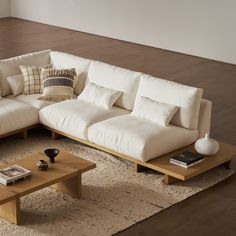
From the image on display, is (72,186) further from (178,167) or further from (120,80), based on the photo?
(120,80)

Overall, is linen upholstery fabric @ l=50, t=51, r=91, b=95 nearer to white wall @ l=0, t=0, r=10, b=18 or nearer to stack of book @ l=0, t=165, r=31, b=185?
stack of book @ l=0, t=165, r=31, b=185

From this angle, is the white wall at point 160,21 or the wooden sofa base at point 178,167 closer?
the wooden sofa base at point 178,167

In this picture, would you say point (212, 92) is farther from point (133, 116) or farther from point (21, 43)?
point (21, 43)

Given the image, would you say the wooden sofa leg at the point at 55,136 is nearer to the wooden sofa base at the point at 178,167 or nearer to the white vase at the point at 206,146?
the wooden sofa base at the point at 178,167

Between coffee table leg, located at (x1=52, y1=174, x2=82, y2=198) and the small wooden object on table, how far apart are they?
0.73 m

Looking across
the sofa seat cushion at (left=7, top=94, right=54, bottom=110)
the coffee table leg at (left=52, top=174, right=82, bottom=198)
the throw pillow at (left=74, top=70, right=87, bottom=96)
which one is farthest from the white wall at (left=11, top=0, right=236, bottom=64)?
the coffee table leg at (left=52, top=174, right=82, bottom=198)

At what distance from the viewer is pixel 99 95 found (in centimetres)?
719

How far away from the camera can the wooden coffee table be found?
5.37m

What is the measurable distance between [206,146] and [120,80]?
53.1 inches

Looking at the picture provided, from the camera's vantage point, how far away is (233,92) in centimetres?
884

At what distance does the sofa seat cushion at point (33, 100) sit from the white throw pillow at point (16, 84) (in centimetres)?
6

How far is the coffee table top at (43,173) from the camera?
5.36 metres

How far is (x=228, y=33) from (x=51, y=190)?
4941 mm

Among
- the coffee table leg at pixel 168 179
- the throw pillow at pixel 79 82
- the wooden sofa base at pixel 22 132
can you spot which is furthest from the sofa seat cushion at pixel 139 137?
the throw pillow at pixel 79 82
